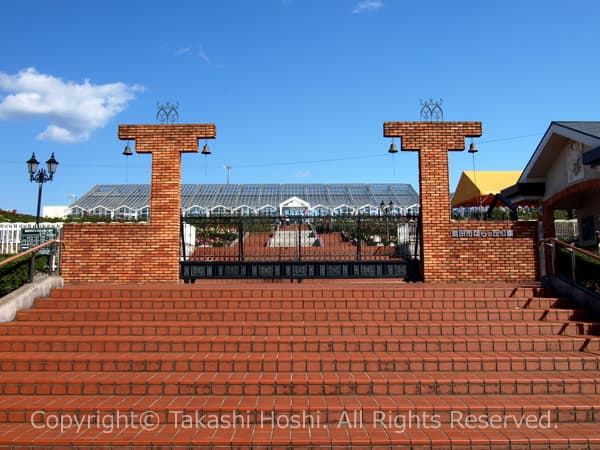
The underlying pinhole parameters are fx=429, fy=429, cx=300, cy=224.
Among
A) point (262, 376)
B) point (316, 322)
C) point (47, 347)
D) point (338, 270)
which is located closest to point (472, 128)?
point (338, 270)

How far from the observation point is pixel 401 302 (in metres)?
6.98

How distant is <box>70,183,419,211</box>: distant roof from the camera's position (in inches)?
1606

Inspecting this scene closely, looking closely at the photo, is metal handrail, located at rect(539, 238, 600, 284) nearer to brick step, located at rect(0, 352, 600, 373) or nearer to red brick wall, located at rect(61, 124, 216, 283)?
brick step, located at rect(0, 352, 600, 373)

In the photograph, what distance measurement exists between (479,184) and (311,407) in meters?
16.3

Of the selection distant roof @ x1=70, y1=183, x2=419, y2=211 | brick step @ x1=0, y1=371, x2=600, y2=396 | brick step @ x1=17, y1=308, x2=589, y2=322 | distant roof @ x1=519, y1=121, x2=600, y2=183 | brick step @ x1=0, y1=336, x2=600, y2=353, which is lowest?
brick step @ x1=0, y1=371, x2=600, y2=396

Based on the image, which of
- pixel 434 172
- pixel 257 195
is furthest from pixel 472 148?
pixel 257 195

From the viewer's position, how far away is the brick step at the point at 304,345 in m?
5.73

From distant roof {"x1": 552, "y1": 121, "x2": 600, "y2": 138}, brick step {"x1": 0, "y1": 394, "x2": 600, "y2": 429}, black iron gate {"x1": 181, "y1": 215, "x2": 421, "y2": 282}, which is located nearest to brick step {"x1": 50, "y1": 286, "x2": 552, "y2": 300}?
black iron gate {"x1": 181, "y1": 215, "x2": 421, "y2": 282}

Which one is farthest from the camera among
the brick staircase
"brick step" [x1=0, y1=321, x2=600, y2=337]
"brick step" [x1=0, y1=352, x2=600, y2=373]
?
"brick step" [x1=0, y1=321, x2=600, y2=337]

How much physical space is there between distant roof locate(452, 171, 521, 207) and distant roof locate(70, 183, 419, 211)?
19.0 m

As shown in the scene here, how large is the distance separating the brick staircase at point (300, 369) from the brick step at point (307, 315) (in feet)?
0.07

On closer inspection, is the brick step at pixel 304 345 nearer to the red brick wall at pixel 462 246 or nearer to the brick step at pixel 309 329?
the brick step at pixel 309 329

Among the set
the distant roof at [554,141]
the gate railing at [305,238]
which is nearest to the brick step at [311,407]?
the gate railing at [305,238]

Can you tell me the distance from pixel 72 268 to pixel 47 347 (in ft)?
11.0
